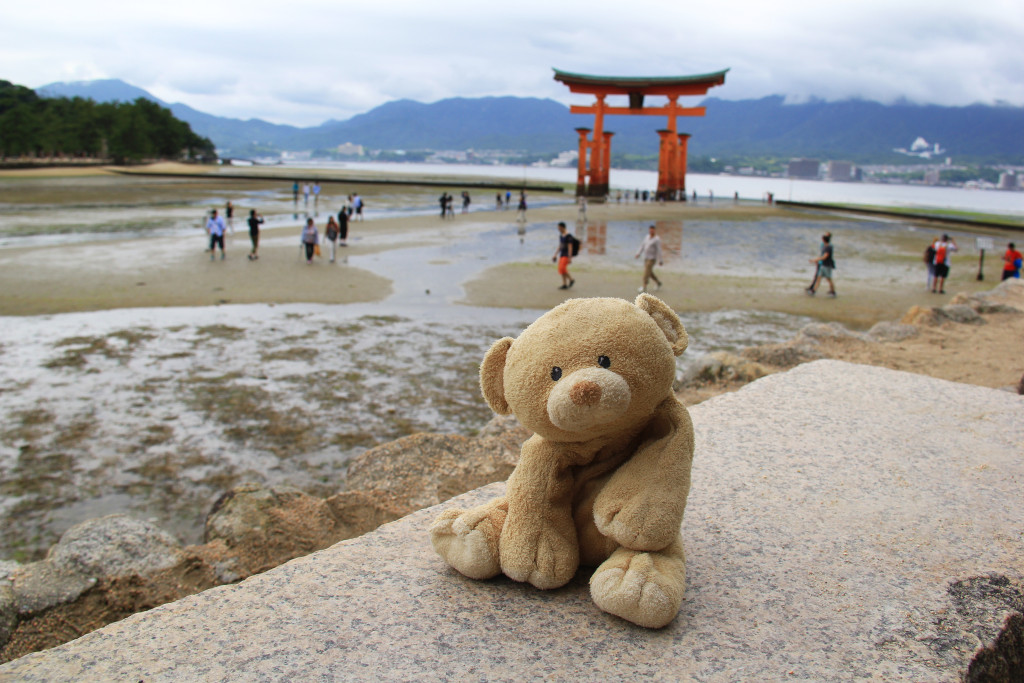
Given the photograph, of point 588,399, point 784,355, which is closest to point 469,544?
point 588,399

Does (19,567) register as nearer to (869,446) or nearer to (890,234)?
(869,446)

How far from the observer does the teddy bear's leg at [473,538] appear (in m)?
2.71

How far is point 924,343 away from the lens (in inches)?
364

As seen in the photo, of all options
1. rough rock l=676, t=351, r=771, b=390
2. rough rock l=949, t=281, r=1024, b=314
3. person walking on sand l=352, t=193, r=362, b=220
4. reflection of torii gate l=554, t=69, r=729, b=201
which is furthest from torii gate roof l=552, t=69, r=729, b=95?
rough rock l=676, t=351, r=771, b=390

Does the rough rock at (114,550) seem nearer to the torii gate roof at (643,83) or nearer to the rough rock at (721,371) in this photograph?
the rough rock at (721,371)

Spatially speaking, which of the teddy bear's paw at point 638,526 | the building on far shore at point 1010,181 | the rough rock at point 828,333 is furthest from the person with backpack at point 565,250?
the building on far shore at point 1010,181

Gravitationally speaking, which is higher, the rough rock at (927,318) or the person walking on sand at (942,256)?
the person walking on sand at (942,256)

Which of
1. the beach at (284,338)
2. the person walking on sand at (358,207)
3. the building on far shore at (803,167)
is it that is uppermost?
the building on far shore at (803,167)

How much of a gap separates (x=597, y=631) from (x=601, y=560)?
34cm

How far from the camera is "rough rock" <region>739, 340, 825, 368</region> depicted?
801cm

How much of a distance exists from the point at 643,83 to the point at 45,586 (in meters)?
48.6

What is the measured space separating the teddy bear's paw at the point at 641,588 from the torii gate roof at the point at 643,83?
152 feet

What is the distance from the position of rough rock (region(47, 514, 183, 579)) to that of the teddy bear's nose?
275cm

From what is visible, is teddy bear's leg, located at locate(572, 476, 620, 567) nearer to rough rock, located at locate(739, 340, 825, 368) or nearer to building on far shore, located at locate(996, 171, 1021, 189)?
rough rock, located at locate(739, 340, 825, 368)
